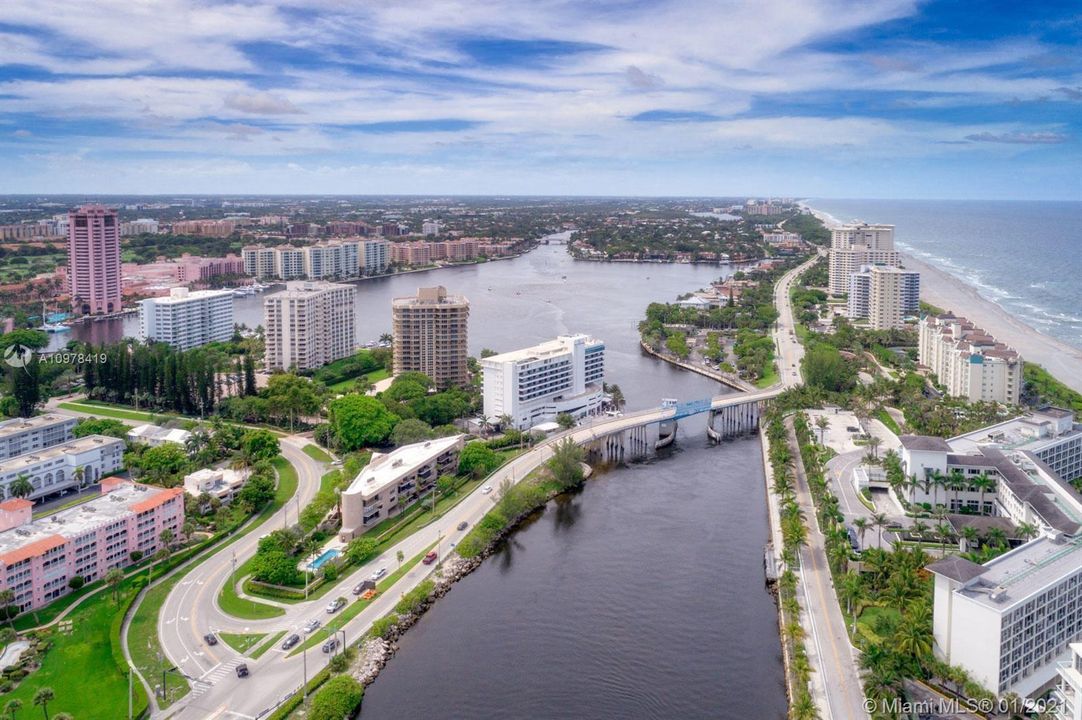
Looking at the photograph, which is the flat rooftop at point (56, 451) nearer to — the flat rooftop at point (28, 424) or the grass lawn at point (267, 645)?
the flat rooftop at point (28, 424)

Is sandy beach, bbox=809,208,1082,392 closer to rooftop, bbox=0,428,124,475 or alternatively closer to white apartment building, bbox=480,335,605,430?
white apartment building, bbox=480,335,605,430

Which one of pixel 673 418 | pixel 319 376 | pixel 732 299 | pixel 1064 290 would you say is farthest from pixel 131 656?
pixel 1064 290

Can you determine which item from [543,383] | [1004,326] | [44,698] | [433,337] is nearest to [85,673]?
[44,698]

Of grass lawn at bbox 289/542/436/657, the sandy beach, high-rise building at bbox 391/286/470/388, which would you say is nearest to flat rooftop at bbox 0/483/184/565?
grass lawn at bbox 289/542/436/657

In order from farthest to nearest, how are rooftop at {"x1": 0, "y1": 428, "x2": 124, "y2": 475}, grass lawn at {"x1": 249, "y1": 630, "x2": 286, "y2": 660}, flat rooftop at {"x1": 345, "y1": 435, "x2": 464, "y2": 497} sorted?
rooftop at {"x1": 0, "y1": 428, "x2": 124, "y2": 475}, flat rooftop at {"x1": 345, "y1": 435, "x2": 464, "y2": 497}, grass lawn at {"x1": 249, "y1": 630, "x2": 286, "y2": 660}

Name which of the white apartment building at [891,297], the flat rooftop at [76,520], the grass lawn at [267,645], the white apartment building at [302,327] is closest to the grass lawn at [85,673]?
the flat rooftop at [76,520]

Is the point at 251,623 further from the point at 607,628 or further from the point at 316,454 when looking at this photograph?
the point at 316,454

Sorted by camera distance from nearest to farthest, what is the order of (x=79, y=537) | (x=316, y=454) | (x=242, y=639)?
1. (x=242, y=639)
2. (x=79, y=537)
3. (x=316, y=454)
